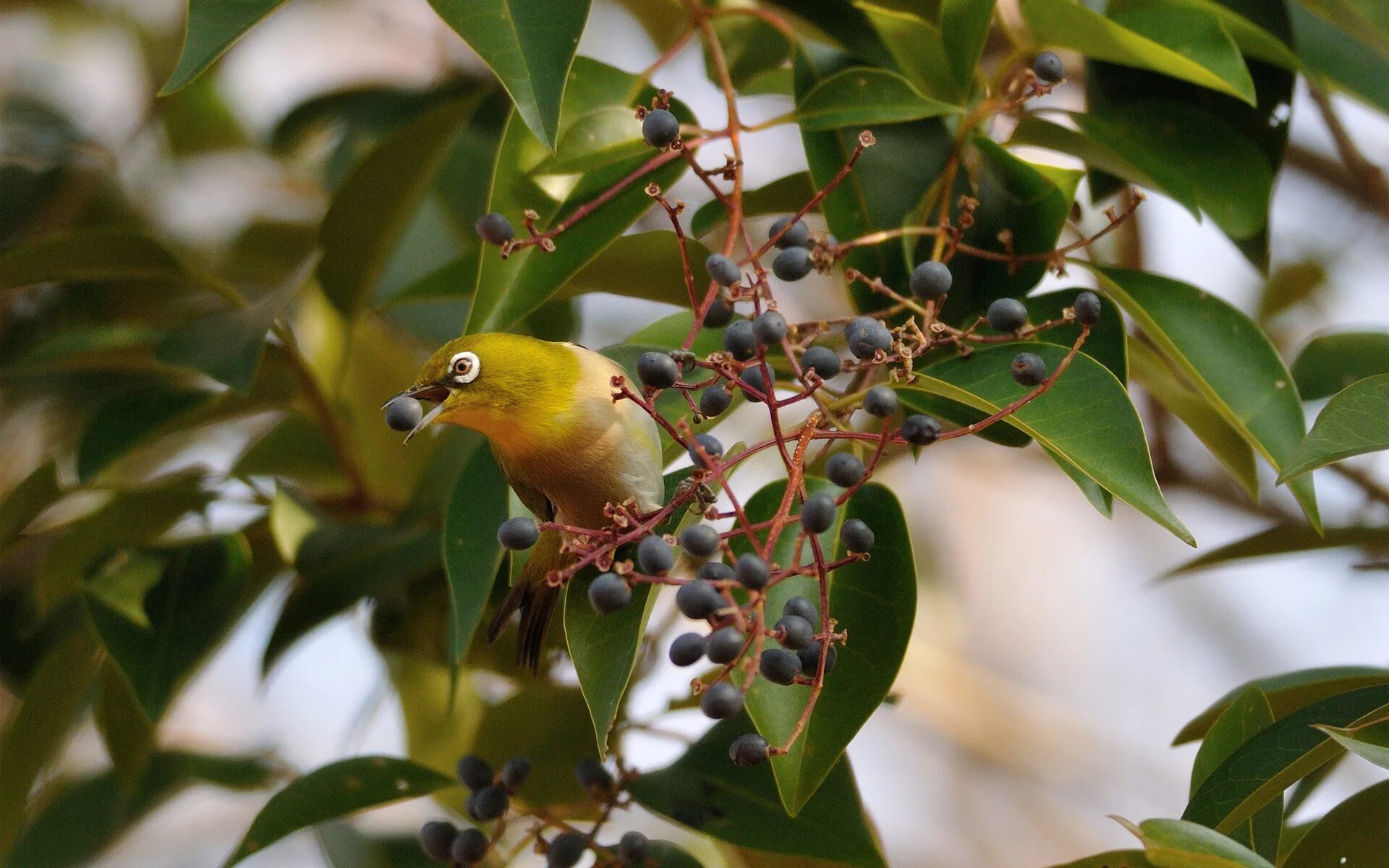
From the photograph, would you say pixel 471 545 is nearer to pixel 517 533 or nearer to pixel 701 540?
pixel 517 533

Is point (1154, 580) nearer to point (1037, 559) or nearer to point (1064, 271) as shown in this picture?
point (1064, 271)

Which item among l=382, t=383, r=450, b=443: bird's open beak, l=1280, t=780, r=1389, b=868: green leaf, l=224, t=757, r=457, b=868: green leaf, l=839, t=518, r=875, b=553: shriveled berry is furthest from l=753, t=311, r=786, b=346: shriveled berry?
l=224, t=757, r=457, b=868: green leaf

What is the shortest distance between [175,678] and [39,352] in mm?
524

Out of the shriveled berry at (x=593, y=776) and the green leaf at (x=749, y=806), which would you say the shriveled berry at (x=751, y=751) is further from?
the shriveled berry at (x=593, y=776)

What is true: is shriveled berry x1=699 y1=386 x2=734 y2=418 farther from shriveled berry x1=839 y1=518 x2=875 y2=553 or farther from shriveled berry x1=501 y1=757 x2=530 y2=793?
shriveled berry x1=501 y1=757 x2=530 y2=793

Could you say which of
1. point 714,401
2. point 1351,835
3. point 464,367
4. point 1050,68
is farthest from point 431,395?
point 1351,835

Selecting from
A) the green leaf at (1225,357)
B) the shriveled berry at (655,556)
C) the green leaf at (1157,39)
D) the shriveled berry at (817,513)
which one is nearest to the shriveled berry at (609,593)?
the shriveled berry at (655,556)

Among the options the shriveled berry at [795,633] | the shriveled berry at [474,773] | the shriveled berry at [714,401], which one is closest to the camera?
the shriveled berry at [795,633]

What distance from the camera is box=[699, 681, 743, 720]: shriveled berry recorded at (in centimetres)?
82

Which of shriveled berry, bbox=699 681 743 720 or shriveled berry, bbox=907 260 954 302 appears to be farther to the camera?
shriveled berry, bbox=907 260 954 302

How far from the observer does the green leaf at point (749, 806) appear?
45.1 inches

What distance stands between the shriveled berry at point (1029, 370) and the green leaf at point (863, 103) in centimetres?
25

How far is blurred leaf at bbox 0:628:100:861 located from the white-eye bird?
0.70 meters

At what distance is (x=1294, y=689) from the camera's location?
1181 mm
